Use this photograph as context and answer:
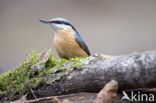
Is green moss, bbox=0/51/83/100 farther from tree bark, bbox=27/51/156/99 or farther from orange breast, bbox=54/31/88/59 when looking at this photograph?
orange breast, bbox=54/31/88/59

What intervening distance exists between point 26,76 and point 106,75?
493mm

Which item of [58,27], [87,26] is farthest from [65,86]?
[87,26]

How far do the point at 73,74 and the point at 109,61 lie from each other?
0.21 meters

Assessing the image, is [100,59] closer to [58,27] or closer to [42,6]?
[58,27]

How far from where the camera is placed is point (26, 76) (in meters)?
2.77

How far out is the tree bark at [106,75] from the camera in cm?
244

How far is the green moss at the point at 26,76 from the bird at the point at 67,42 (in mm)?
824

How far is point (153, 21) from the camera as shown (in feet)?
25.5

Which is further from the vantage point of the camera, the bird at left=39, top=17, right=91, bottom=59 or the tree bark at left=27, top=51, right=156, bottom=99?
the bird at left=39, top=17, right=91, bottom=59

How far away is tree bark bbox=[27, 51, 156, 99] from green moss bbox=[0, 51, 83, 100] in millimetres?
36

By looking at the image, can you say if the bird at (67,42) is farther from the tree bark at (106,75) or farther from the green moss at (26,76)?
the tree bark at (106,75)

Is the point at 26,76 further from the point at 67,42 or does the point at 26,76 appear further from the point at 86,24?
the point at 86,24

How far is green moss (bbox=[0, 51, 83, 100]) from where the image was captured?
2689mm

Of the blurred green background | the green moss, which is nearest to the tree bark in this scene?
the green moss
